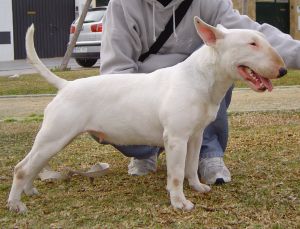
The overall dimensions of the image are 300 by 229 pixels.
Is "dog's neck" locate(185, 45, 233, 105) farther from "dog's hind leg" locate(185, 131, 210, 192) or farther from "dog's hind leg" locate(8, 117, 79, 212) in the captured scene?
"dog's hind leg" locate(8, 117, 79, 212)

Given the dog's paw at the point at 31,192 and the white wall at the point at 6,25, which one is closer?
the dog's paw at the point at 31,192

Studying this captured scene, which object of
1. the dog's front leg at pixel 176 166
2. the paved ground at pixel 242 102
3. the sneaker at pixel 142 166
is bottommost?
the paved ground at pixel 242 102

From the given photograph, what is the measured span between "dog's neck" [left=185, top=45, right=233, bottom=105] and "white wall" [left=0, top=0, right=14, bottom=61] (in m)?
19.8

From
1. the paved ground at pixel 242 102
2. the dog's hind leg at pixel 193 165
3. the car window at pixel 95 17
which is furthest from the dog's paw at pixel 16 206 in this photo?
the car window at pixel 95 17

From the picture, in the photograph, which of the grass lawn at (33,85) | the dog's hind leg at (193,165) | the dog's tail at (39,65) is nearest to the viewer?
the dog's tail at (39,65)

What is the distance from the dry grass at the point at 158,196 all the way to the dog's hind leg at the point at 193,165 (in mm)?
68

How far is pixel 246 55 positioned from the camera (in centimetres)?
318

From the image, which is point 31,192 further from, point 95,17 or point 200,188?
point 95,17

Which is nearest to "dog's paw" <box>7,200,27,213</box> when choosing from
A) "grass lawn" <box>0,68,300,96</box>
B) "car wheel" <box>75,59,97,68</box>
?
"grass lawn" <box>0,68,300,96</box>

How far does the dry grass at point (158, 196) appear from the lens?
3.18 metres

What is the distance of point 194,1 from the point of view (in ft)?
13.8

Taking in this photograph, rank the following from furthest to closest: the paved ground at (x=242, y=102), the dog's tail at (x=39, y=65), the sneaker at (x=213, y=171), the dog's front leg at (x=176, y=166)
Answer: the paved ground at (x=242, y=102) → the sneaker at (x=213, y=171) → the dog's tail at (x=39, y=65) → the dog's front leg at (x=176, y=166)

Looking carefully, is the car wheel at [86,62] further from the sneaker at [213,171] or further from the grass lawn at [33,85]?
the sneaker at [213,171]

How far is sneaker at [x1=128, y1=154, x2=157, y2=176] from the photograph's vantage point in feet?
14.1
